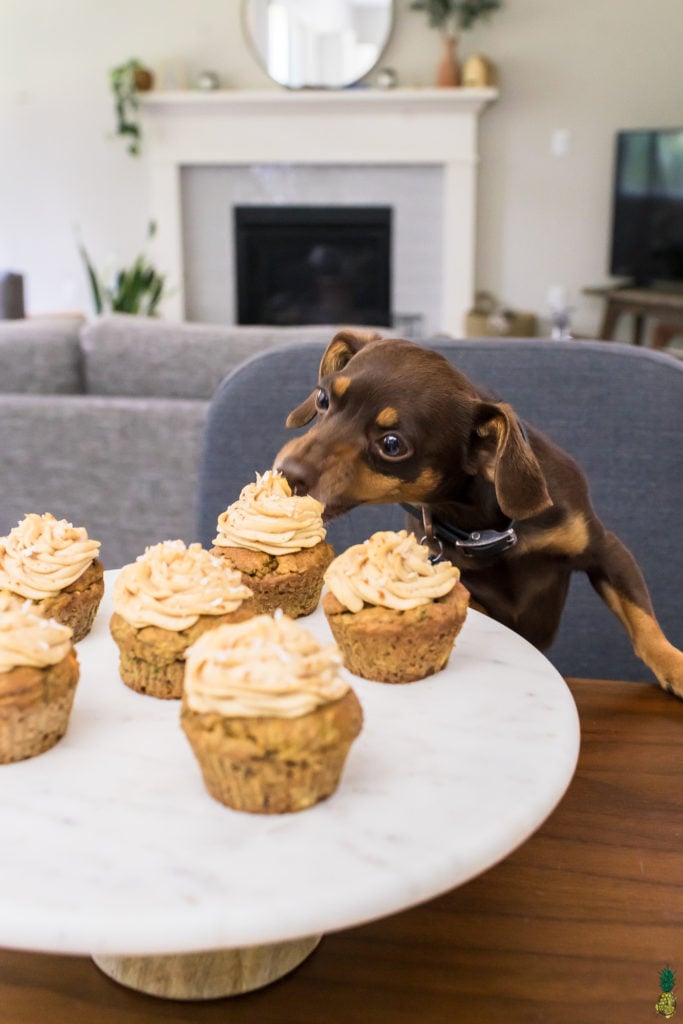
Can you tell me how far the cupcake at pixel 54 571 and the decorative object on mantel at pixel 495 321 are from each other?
4.90 m

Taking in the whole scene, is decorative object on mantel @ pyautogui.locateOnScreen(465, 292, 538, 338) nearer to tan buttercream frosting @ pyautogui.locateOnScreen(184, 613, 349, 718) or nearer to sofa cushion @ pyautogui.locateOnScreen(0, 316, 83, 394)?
sofa cushion @ pyautogui.locateOnScreen(0, 316, 83, 394)

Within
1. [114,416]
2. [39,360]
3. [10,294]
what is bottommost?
A: [114,416]

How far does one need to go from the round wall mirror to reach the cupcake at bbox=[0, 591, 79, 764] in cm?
578

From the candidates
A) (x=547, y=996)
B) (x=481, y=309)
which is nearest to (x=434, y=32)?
(x=481, y=309)

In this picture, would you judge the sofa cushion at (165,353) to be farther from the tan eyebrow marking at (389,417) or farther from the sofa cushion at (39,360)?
the tan eyebrow marking at (389,417)

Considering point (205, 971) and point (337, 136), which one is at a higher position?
point (337, 136)

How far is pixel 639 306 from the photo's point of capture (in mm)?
5453

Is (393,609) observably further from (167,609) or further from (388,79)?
(388,79)

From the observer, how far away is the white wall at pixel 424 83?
5.64 metres

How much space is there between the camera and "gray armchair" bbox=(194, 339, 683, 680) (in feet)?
4.65

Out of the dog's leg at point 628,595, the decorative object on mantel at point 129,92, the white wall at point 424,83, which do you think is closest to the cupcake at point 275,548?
the dog's leg at point 628,595

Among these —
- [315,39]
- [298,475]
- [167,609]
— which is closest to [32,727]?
[167,609]

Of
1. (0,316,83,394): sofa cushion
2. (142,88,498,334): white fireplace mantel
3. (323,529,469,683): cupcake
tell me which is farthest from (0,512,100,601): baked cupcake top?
(142,88,498,334): white fireplace mantel

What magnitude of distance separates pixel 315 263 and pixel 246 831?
5.89 meters
